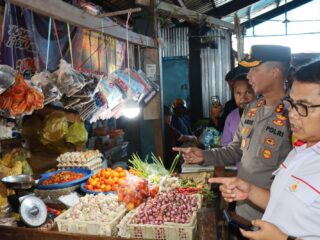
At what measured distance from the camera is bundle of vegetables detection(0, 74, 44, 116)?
2.72 m

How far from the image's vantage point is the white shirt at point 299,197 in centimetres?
167

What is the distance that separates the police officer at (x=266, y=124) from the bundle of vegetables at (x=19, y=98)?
202cm

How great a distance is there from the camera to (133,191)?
11.0 feet

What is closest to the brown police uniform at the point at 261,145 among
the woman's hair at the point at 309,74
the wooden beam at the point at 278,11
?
the woman's hair at the point at 309,74

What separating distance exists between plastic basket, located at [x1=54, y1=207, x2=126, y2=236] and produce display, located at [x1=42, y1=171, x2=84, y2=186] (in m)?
0.89

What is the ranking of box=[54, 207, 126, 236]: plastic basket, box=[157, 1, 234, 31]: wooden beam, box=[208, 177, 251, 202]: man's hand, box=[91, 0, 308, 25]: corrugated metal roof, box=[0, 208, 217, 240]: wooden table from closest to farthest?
box=[208, 177, 251, 202]: man's hand < box=[0, 208, 217, 240]: wooden table < box=[54, 207, 126, 236]: plastic basket < box=[157, 1, 234, 31]: wooden beam < box=[91, 0, 308, 25]: corrugated metal roof

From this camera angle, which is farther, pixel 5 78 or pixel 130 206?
pixel 130 206

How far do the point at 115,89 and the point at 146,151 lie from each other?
2.01 meters

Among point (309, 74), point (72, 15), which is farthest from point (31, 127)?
point (309, 74)

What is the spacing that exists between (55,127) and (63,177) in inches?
42.3

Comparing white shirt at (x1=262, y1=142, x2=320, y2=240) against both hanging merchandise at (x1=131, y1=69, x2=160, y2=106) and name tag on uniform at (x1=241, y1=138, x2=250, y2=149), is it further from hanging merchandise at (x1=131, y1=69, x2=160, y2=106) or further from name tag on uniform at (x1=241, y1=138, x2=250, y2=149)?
hanging merchandise at (x1=131, y1=69, x2=160, y2=106)

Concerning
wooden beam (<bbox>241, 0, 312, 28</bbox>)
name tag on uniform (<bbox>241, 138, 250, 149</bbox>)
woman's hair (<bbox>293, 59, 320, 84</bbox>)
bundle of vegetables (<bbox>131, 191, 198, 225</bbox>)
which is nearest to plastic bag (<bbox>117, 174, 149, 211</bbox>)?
bundle of vegetables (<bbox>131, 191, 198, 225</bbox>)

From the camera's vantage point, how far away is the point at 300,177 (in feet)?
5.84

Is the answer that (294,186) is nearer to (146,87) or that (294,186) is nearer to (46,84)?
(46,84)
